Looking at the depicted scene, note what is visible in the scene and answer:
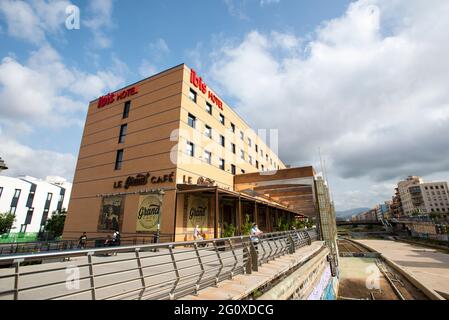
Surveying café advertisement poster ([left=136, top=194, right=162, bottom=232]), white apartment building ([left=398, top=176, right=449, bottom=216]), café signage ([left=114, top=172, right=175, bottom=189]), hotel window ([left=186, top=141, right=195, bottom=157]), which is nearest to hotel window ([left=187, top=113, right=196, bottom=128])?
hotel window ([left=186, top=141, right=195, bottom=157])

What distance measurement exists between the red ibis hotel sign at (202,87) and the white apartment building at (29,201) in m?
39.6

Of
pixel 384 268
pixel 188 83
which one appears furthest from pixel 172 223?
pixel 384 268

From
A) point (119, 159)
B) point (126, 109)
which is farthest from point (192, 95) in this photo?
point (119, 159)

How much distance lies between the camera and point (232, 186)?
78.3ft

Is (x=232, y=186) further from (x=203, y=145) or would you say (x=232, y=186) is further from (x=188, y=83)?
(x=188, y=83)

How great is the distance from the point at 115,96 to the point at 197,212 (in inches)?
627

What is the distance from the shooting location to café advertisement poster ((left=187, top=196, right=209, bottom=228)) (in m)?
16.8

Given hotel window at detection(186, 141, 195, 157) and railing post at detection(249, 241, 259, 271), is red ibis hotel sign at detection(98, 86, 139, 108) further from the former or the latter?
railing post at detection(249, 241, 259, 271)

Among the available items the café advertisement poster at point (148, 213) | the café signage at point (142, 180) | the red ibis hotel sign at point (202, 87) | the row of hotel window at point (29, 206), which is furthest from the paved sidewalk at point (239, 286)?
the row of hotel window at point (29, 206)

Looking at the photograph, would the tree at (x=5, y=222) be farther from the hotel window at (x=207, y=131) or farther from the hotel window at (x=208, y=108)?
the hotel window at (x=208, y=108)

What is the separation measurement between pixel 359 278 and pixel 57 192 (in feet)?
183

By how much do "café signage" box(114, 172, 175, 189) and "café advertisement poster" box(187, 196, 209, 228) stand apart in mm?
2405

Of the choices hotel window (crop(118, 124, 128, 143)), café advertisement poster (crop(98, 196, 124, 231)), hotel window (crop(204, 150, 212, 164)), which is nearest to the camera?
café advertisement poster (crop(98, 196, 124, 231))
